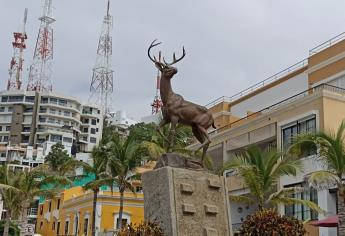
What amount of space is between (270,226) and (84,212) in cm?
3054

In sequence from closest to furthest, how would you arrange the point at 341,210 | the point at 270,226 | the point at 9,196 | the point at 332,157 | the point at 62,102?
the point at 270,226 < the point at 341,210 < the point at 332,157 < the point at 9,196 < the point at 62,102

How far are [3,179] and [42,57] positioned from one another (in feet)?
229

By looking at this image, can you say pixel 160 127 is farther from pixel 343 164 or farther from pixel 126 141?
pixel 126 141

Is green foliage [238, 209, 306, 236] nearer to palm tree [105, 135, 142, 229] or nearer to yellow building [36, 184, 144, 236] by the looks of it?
palm tree [105, 135, 142, 229]

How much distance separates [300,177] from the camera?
87.9ft

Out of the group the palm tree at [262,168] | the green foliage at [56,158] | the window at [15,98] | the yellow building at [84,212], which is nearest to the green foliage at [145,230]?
the palm tree at [262,168]

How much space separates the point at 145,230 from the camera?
37.0ft

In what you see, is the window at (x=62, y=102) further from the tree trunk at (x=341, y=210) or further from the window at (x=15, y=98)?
the tree trunk at (x=341, y=210)

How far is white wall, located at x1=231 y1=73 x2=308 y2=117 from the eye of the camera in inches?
1450

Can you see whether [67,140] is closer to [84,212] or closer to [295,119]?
[84,212]

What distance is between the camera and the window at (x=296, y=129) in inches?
1053

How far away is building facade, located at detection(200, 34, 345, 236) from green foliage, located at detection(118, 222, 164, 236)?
11.7 meters

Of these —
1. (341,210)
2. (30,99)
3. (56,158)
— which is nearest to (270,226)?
(341,210)

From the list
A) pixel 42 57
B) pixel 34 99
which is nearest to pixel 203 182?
pixel 42 57
